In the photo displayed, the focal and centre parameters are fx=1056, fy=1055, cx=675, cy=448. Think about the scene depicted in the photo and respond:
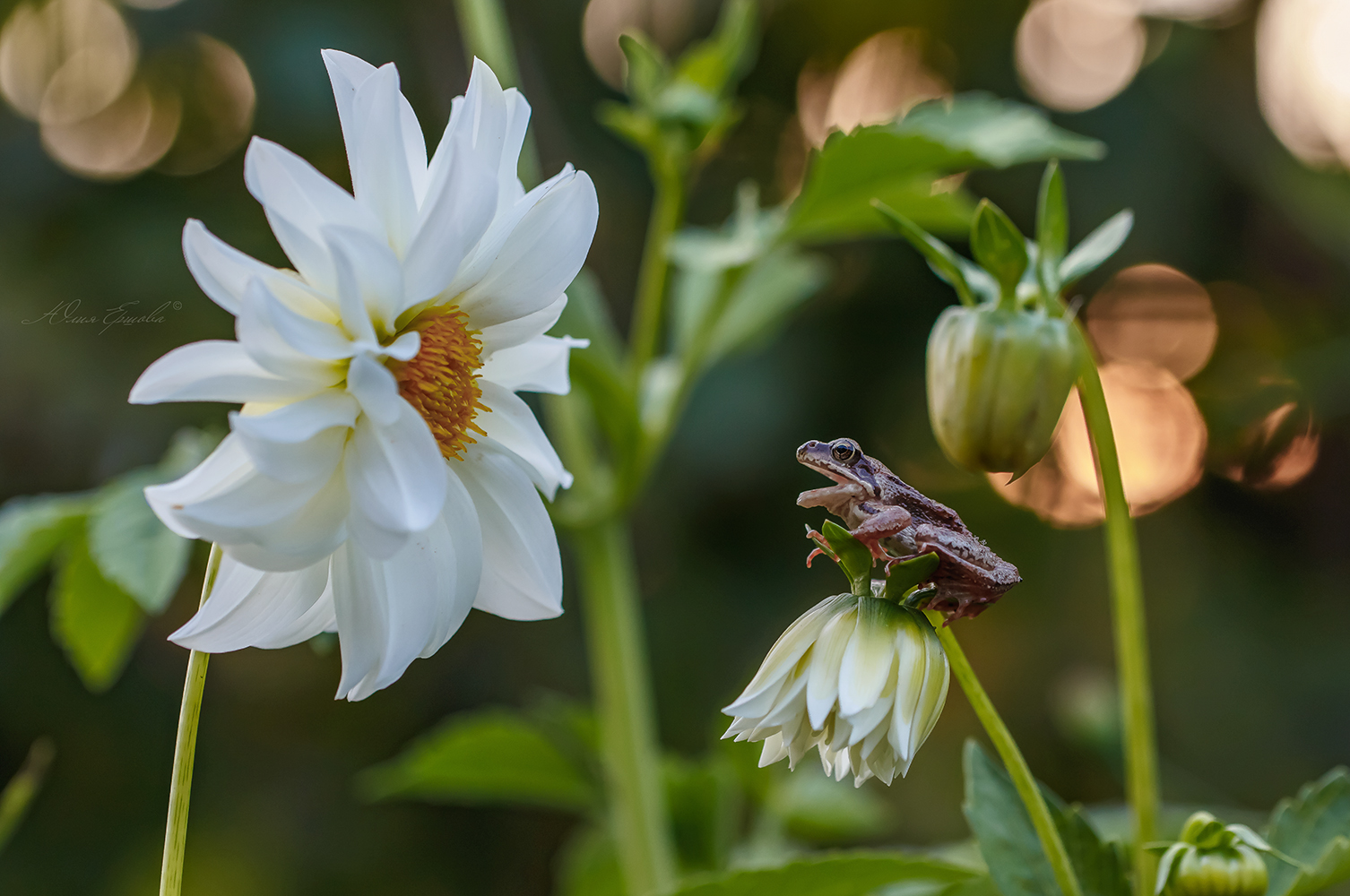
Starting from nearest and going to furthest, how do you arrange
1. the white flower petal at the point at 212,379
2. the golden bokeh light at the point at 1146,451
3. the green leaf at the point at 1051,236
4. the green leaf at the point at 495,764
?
the white flower petal at the point at 212,379, the green leaf at the point at 1051,236, the green leaf at the point at 495,764, the golden bokeh light at the point at 1146,451

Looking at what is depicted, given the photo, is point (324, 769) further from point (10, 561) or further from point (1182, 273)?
point (1182, 273)

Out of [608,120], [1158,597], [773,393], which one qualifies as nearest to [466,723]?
[608,120]

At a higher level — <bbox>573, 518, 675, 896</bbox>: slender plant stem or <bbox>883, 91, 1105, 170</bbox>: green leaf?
<bbox>883, 91, 1105, 170</bbox>: green leaf

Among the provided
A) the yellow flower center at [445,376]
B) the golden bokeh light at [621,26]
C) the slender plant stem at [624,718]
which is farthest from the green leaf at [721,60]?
the golden bokeh light at [621,26]

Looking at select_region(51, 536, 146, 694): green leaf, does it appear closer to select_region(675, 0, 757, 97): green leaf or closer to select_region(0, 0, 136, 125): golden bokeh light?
select_region(675, 0, 757, 97): green leaf

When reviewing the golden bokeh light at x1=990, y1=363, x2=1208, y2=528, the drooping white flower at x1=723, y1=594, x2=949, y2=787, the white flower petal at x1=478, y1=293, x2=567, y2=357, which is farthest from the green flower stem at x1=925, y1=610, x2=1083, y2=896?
the golden bokeh light at x1=990, y1=363, x2=1208, y2=528

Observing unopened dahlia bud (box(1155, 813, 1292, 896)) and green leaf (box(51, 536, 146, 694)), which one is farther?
green leaf (box(51, 536, 146, 694))

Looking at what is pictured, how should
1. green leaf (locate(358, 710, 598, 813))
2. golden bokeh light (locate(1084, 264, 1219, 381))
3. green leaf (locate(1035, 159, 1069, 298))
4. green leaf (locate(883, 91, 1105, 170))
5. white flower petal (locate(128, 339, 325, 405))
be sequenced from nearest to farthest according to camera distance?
white flower petal (locate(128, 339, 325, 405)) < green leaf (locate(1035, 159, 1069, 298)) < green leaf (locate(883, 91, 1105, 170)) < green leaf (locate(358, 710, 598, 813)) < golden bokeh light (locate(1084, 264, 1219, 381))

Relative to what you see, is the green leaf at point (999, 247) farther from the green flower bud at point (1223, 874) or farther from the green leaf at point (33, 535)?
the green leaf at point (33, 535)
